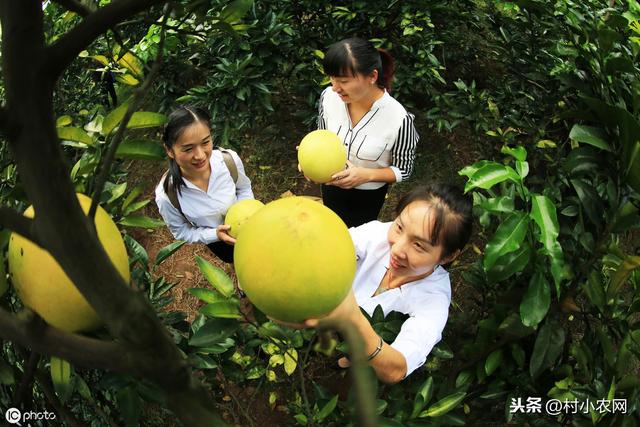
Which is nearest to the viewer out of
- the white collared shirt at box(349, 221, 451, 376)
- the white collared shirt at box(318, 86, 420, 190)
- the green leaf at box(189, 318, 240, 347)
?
the green leaf at box(189, 318, 240, 347)

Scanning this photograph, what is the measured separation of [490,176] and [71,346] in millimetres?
1021

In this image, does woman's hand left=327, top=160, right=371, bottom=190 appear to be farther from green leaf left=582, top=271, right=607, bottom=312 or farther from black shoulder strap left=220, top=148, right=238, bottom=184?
green leaf left=582, top=271, right=607, bottom=312

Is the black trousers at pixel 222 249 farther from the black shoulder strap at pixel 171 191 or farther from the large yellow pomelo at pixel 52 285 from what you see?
the large yellow pomelo at pixel 52 285

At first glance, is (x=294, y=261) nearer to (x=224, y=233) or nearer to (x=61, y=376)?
(x=61, y=376)

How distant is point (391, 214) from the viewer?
334 cm

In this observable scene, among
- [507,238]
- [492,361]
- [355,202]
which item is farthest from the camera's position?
[355,202]

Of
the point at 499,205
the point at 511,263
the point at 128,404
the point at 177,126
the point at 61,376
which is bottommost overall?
the point at 511,263

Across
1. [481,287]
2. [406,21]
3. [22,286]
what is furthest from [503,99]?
[22,286]

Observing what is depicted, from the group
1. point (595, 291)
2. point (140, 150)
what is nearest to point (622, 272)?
point (595, 291)

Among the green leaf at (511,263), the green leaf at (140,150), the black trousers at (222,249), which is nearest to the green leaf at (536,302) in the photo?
the green leaf at (511,263)

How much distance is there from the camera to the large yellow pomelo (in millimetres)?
698

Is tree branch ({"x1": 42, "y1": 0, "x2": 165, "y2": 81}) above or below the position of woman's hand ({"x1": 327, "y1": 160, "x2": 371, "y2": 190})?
above

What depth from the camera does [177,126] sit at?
1871 mm

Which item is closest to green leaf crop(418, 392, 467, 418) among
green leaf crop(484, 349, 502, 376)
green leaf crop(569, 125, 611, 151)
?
green leaf crop(484, 349, 502, 376)
